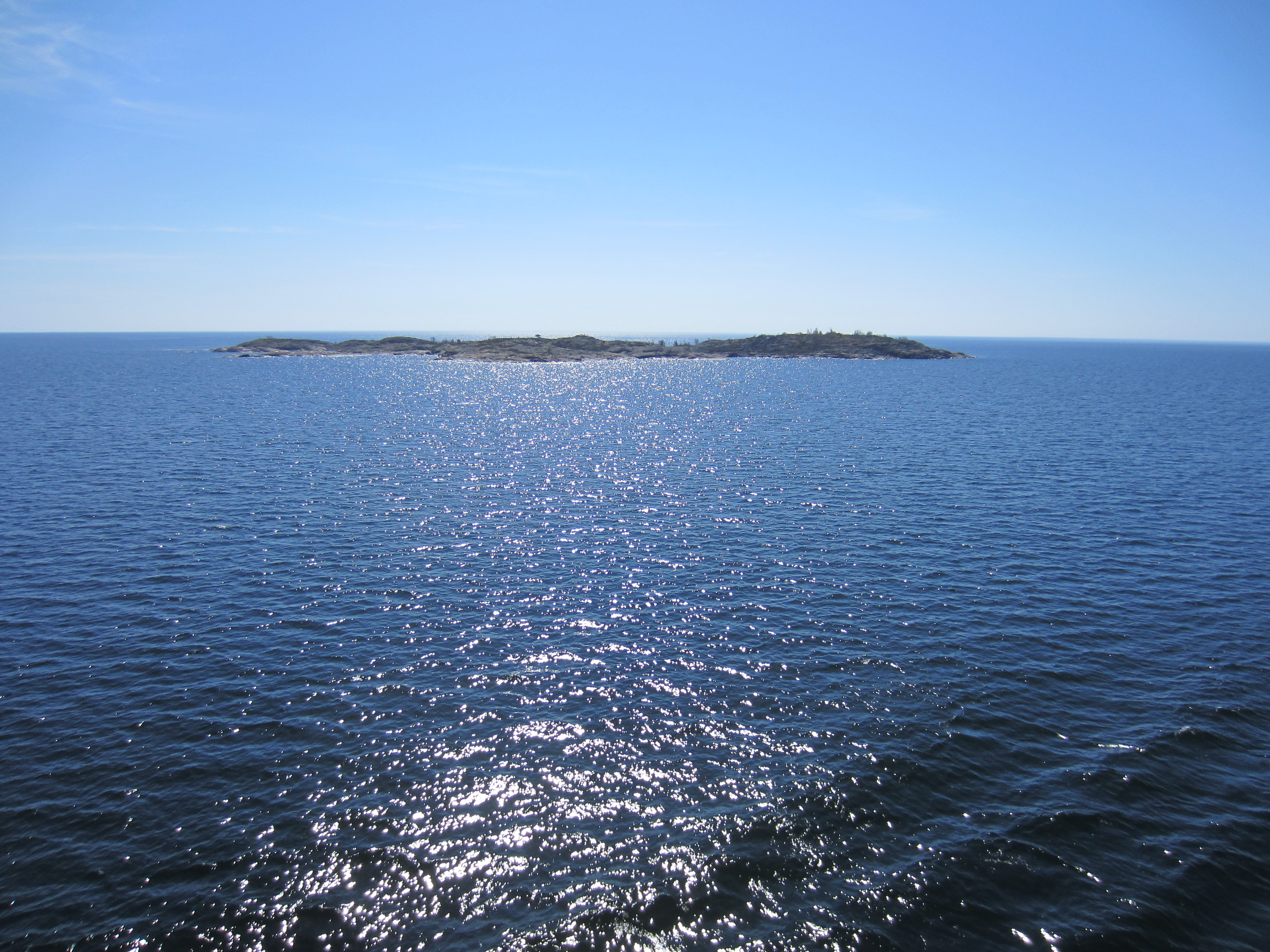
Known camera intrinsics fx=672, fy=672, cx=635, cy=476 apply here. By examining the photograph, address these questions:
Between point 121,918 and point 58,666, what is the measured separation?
69.1ft

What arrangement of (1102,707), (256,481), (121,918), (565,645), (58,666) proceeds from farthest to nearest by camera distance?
1. (256,481)
2. (565,645)
3. (58,666)
4. (1102,707)
5. (121,918)

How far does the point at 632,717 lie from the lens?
32.8 m

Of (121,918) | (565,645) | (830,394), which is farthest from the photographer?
(830,394)

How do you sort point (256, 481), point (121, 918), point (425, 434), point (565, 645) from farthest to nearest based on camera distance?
1. point (425, 434)
2. point (256, 481)
3. point (565, 645)
4. point (121, 918)

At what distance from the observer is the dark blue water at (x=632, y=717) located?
2242 cm

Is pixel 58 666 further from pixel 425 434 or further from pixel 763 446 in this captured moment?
pixel 763 446

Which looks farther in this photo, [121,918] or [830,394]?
[830,394]

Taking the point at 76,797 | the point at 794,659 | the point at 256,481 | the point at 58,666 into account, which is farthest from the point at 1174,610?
the point at 256,481

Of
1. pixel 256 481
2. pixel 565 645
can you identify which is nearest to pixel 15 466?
pixel 256 481

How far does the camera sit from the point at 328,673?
36250 millimetres

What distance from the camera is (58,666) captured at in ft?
119

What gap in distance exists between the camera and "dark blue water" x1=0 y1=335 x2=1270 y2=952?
22.4m

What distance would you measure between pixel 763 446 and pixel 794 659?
65975mm

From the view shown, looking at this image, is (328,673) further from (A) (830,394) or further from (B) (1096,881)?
(A) (830,394)
